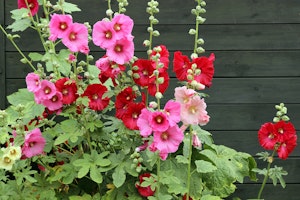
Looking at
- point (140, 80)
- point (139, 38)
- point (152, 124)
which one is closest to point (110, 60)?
point (140, 80)

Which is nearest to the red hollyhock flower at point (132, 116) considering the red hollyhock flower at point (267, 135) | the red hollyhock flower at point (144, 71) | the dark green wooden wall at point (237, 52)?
the red hollyhock flower at point (144, 71)

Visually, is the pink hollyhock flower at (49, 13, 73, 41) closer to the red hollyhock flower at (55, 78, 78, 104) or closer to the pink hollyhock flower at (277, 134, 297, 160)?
the red hollyhock flower at (55, 78, 78, 104)

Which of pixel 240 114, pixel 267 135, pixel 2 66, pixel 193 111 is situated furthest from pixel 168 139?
pixel 2 66

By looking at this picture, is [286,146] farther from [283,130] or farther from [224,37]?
[224,37]

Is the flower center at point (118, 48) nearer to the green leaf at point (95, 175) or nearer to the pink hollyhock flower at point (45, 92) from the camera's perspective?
the pink hollyhock flower at point (45, 92)

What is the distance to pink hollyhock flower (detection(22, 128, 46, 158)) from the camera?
2238 millimetres

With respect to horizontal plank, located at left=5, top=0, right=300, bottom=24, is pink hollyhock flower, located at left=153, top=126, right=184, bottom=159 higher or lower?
lower

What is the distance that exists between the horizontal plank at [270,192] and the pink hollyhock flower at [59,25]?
1.64 metres

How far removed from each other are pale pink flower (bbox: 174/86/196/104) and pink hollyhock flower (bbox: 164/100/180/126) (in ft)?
0.10

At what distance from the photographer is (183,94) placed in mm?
1991

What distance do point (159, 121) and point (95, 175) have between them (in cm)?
36

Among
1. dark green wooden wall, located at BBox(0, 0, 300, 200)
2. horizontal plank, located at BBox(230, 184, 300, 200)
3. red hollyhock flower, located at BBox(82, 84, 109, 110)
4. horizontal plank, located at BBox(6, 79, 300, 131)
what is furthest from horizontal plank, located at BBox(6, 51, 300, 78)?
red hollyhock flower, located at BBox(82, 84, 109, 110)

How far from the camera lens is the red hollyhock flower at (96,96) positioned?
2.28 m

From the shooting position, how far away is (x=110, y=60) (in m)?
2.15
